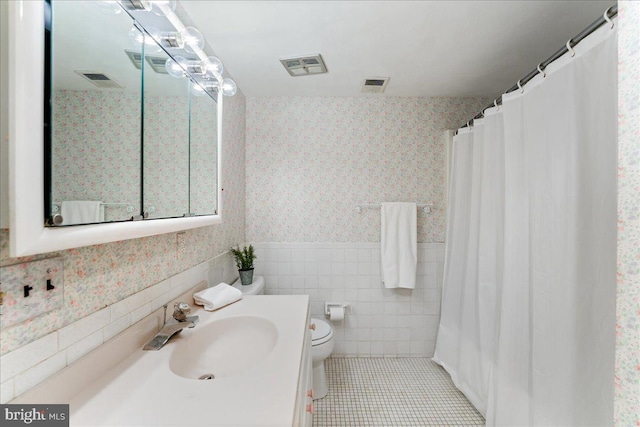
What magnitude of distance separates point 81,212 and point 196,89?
0.84 metres

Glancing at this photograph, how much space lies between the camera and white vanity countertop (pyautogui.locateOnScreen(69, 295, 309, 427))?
1.88 feet

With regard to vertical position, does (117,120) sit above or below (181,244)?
above

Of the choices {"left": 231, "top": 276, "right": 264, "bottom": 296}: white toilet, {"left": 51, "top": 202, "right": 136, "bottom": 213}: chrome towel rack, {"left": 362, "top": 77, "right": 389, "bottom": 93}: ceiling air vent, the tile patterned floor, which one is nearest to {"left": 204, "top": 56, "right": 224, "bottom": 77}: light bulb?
{"left": 51, "top": 202, "right": 136, "bottom": 213}: chrome towel rack

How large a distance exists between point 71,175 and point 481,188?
6.30 ft

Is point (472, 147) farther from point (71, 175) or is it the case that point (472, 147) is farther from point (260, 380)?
point (71, 175)

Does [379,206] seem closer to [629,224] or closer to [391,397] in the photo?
[391,397]

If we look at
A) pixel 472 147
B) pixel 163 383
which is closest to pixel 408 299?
pixel 472 147

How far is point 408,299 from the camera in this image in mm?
2252

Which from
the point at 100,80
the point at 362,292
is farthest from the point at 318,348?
the point at 100,80

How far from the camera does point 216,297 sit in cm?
124

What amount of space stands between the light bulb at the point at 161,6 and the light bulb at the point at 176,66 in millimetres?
→ 164

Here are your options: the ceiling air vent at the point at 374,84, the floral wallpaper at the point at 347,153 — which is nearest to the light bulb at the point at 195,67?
the floral wallpaper at the point at 347,153

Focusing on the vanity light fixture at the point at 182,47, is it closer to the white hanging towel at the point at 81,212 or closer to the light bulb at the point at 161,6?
the light bulb at the point at 161,6

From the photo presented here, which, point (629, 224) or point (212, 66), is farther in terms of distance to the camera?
point (212, 66)
